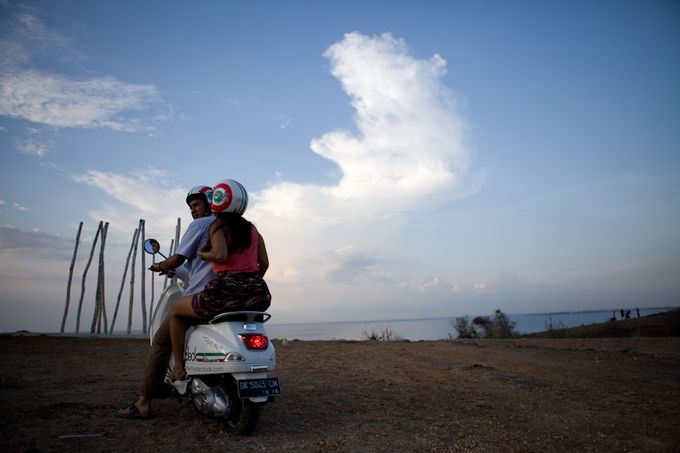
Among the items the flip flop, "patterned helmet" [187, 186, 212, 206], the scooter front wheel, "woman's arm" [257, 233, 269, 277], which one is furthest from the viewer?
"patterned helmet" [187, 186, 212, 206]

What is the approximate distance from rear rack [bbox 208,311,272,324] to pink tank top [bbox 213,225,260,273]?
340 millimetres

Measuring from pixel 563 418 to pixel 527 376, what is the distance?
7.86 ft

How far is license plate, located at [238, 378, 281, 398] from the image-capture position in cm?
314

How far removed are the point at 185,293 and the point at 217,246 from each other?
2.07 feet

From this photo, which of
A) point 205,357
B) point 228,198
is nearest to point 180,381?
point 205,357

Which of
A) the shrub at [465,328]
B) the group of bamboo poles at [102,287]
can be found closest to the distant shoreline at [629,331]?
the shrub at [465,328]

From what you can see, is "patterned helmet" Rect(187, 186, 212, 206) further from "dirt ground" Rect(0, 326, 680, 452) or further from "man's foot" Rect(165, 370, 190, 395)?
"dirt ground" Rect(0, 326, 680, 452)

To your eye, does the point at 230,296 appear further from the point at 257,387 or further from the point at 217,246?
the point at 257,387

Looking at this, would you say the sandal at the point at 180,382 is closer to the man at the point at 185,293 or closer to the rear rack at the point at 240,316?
the man at the point at 185,293

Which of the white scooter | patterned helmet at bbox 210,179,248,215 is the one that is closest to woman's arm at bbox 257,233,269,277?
patterned helmet at bbox 210,179,248,215

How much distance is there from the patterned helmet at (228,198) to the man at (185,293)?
1.04 ft

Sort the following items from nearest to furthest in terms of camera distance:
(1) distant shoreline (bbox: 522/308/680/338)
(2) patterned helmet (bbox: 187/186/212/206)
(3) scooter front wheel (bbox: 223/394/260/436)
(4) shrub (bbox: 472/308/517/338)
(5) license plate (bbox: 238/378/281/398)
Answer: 1. (5) license plate (bbox: 238/378/281/398)
2. (3) scooter front wheel (bbox: 223/394/260/436)
3. (2) patterned helmet (bbox: 187/186/212/206)
4. (1) distant shoreline (bbox: 522/308/680/338)
5. (4) shrub (bbox: 472/308/517/338)

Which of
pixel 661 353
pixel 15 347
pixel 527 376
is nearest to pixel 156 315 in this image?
pixel 527 376

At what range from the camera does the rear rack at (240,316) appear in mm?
3361
